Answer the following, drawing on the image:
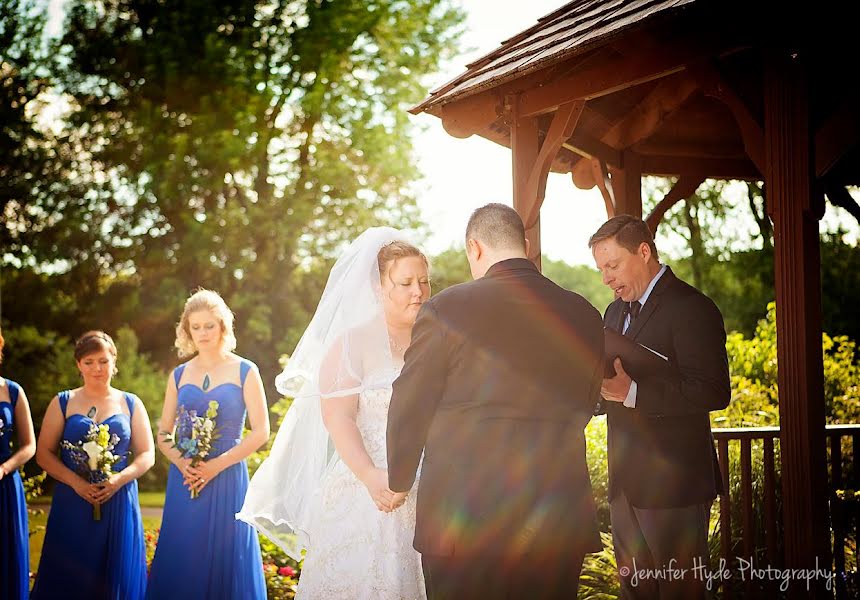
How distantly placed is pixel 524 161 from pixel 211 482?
112 inches

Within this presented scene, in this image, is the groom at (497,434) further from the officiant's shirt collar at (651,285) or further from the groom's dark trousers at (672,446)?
the officiant's shirt collar at (651,285)

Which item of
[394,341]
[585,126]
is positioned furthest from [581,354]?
[585,126]

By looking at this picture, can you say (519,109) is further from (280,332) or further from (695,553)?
(280,332)

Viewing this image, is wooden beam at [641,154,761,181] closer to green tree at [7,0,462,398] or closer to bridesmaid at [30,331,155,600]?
bridesmaid at [30,331,155,600]

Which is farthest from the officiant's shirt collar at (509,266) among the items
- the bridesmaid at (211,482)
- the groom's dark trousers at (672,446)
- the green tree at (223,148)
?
the green tree at (223,148)

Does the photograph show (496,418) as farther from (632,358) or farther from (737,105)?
(737,105)

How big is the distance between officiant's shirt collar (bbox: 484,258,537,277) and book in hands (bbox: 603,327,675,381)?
2.40 ft

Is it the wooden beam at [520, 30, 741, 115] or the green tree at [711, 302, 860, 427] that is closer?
the wooden beam at [520, 30, 741, 115]

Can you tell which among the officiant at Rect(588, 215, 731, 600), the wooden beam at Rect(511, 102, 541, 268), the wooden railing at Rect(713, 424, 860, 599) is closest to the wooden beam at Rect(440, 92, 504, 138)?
the wooden beam at Rect(511, 102, 541, 268)

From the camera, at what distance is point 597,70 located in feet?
15.5

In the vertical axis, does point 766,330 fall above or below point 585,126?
below

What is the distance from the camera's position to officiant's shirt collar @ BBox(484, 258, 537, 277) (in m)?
3.03

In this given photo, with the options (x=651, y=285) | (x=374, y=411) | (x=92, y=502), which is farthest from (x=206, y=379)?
(x=651, y=285)

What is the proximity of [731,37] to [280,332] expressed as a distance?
15303 millimetres
